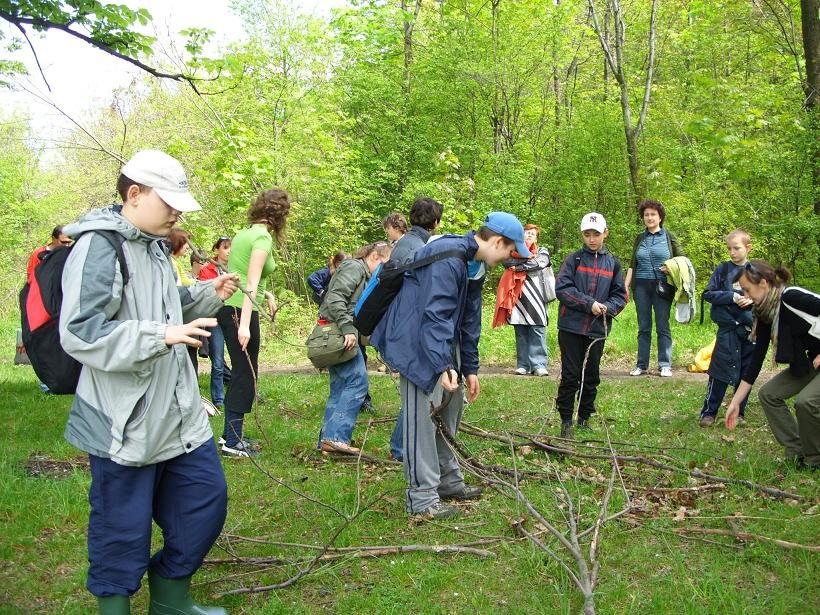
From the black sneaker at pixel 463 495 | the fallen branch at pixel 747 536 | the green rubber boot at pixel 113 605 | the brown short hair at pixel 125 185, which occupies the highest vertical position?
the brown short hair at pixel 125 185

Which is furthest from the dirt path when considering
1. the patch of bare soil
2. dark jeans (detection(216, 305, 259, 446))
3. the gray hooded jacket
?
the gray hooded jacket

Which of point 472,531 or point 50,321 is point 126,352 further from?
point 472,531

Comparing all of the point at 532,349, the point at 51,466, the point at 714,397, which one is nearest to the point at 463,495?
the point at 714,397

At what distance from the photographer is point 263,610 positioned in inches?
146

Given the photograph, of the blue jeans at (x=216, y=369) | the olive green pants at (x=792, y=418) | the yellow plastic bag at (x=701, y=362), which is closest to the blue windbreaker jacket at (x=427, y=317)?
the olive green pants at (x=792, y=418)

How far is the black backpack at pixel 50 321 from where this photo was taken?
3020 mm

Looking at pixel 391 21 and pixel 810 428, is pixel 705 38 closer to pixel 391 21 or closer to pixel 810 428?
pixel 391 21

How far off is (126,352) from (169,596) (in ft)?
4.16

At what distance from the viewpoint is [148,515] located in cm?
314

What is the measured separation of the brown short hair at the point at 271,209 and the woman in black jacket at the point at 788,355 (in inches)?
148

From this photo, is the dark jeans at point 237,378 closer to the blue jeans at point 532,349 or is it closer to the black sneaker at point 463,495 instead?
the black sneaker at point 463,495

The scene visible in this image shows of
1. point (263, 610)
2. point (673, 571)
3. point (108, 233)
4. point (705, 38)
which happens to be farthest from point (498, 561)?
point (705, 38)

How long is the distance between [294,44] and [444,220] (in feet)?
24.2

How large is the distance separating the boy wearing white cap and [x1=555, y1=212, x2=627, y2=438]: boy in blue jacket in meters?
4.12
